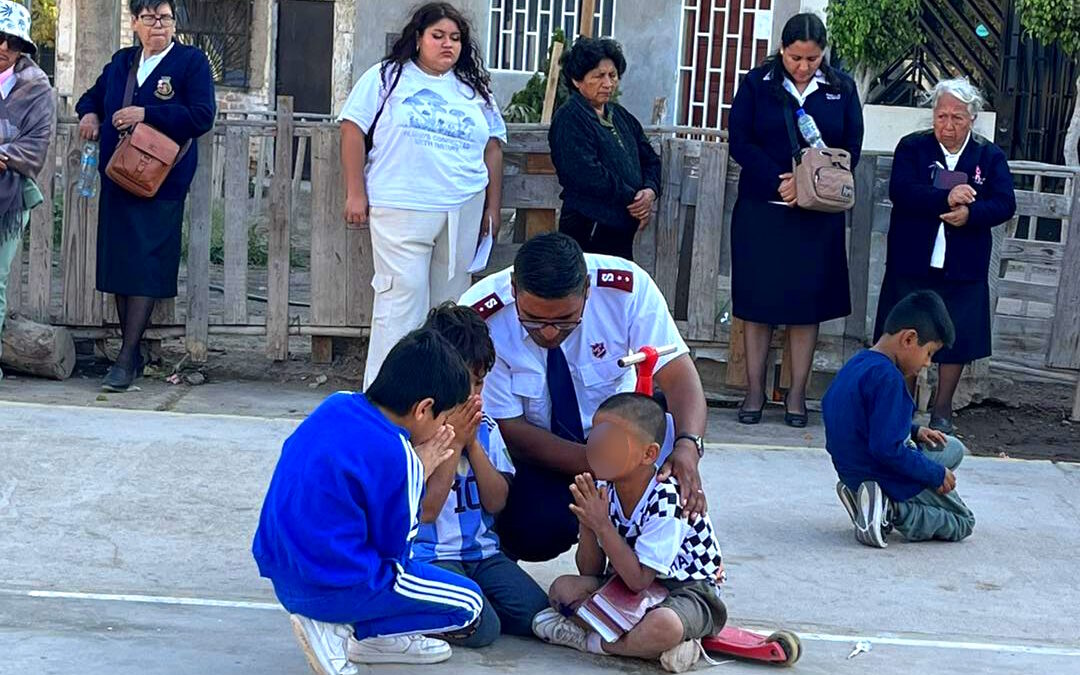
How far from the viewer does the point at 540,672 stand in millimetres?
4410

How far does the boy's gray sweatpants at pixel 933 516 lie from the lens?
227 inches

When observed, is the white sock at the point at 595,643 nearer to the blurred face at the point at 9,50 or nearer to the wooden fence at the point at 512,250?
the wooden fence at the point at 512,250

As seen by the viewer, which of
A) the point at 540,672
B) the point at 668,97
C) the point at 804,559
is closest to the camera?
the point at 540,672

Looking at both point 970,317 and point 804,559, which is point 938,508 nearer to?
point 804,559

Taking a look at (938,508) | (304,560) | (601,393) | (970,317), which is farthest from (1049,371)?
(304,560)

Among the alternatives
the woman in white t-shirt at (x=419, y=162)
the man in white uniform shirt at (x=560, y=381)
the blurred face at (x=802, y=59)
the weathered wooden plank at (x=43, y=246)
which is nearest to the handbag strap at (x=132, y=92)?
the weathered wooden plank at (x=43, y=246)

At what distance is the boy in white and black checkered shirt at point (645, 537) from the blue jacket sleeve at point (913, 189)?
3.34m

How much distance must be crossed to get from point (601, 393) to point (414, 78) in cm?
276

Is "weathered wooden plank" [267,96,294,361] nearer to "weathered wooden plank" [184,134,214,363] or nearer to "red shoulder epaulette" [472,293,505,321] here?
"weathered wooden plank" [184,134,214,363]

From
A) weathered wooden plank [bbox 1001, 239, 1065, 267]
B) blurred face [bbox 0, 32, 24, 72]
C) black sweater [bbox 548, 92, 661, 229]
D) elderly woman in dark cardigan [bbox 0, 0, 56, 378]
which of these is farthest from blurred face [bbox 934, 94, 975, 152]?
blurred face [bbox 0, 32, 24, 72]

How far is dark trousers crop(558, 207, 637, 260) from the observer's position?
7.52m

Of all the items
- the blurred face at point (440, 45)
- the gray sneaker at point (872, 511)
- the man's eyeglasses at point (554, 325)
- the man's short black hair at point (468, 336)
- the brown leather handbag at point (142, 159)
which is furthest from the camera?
the brown leather handbag at point (142, 159)

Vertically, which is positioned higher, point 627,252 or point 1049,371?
point 627,252

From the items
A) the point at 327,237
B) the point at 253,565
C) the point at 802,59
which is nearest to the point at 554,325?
the point at 253,565
